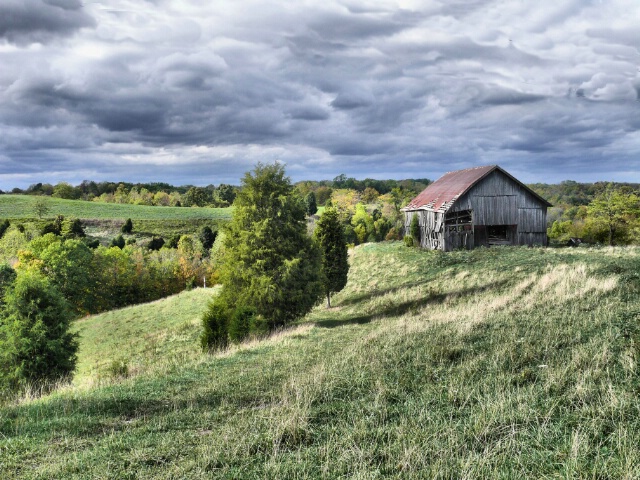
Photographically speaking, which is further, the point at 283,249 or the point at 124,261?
the point at 124,261

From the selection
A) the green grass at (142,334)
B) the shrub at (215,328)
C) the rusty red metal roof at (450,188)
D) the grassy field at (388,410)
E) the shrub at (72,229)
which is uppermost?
the rusty red metal roof at (450,188)

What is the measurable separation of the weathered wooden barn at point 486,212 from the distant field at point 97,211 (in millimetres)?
73161

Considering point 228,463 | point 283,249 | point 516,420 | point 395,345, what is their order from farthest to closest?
1. point 283,249
2. point 395,345
3. point 516,420
4. point 228,463

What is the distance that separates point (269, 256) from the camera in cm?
2275

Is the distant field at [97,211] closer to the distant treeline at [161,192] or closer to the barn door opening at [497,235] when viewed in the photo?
the distant treeline at [161,192]

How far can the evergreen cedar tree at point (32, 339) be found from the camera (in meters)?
18.5

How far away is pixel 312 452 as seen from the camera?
549 cm

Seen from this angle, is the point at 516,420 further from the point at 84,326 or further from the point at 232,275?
the point at 84,326

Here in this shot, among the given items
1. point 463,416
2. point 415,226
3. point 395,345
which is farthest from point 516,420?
point 415,226

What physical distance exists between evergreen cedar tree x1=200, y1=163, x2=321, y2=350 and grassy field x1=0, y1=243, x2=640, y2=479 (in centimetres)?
790

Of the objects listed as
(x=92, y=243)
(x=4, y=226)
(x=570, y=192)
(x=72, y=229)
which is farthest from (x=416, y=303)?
(x=570, y=192)

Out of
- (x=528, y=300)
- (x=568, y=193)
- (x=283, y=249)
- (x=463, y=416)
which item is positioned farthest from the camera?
(x=568, y=193)

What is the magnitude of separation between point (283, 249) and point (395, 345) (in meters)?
12.5

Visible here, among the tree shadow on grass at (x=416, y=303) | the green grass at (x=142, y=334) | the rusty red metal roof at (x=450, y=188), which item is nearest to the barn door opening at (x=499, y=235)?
the rusty red metal roof at (x=450, y=188)
